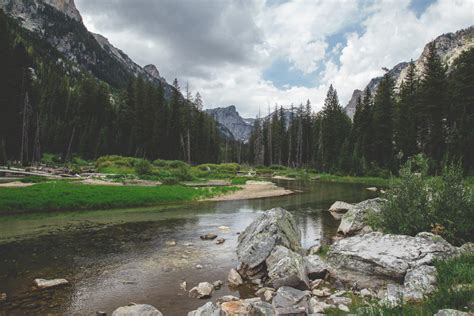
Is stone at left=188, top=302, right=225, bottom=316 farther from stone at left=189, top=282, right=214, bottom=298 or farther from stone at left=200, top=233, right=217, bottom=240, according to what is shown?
stone at left=200, top=233, right=217, bottom=240

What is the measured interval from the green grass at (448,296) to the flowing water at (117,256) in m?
5.03

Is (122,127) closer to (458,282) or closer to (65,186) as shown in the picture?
(65,186)

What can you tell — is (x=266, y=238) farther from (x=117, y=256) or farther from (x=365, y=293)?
(x=117, y=256)

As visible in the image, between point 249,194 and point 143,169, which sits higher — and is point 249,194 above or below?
below

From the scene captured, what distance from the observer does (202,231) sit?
1766cm

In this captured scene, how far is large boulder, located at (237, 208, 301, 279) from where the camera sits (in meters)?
10.6

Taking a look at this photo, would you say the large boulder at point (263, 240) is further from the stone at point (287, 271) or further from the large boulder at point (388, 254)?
the large boulder at point (388, 254)

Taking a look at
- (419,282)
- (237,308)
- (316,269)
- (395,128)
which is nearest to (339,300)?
(419,282)

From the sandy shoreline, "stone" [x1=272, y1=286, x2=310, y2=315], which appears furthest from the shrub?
"stone" [x1=272, y1=286, x2=310, y2=315]

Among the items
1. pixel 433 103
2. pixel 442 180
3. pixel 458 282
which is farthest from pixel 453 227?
pixel 433 103

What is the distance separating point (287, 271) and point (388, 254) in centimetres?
304

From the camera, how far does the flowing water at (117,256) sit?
8539 mm

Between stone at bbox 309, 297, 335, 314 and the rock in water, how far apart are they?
3.23 metres

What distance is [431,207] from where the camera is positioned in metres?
11.5
